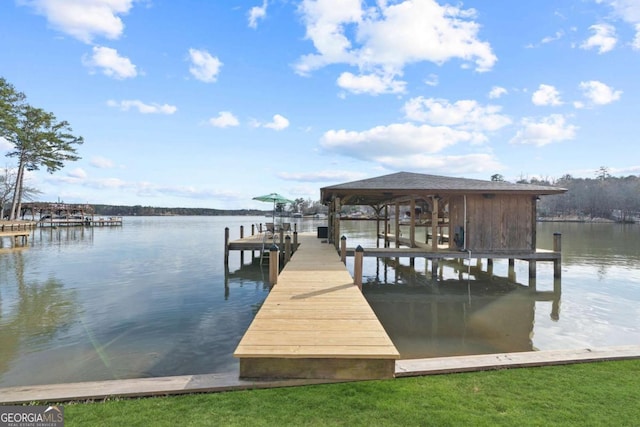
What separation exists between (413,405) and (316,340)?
1415 millimetres

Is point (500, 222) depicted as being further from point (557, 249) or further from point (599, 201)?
point (599, 201)

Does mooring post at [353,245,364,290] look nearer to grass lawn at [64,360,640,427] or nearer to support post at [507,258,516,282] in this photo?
grass lawn at [64,360,640,427]

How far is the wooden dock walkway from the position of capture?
3.78 m

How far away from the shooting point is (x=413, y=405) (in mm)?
3127

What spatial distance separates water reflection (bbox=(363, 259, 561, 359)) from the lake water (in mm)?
35

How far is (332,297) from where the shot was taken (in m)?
6.45

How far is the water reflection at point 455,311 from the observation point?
21.8ft

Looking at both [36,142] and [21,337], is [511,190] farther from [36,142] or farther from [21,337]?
[36,142]

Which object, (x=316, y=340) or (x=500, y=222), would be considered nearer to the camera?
(x=316, y=340)

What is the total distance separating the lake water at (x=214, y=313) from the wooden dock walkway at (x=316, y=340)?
136 cm

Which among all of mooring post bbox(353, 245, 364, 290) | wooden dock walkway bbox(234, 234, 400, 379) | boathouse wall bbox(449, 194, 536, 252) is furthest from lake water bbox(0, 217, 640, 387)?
boathouse wall bbox(449, 194, 536, 252)

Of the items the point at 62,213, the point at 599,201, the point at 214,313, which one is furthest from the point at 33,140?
the point at 599,201

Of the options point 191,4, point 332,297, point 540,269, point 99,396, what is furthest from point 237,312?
point 540,269

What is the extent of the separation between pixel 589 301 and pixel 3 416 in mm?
12679
